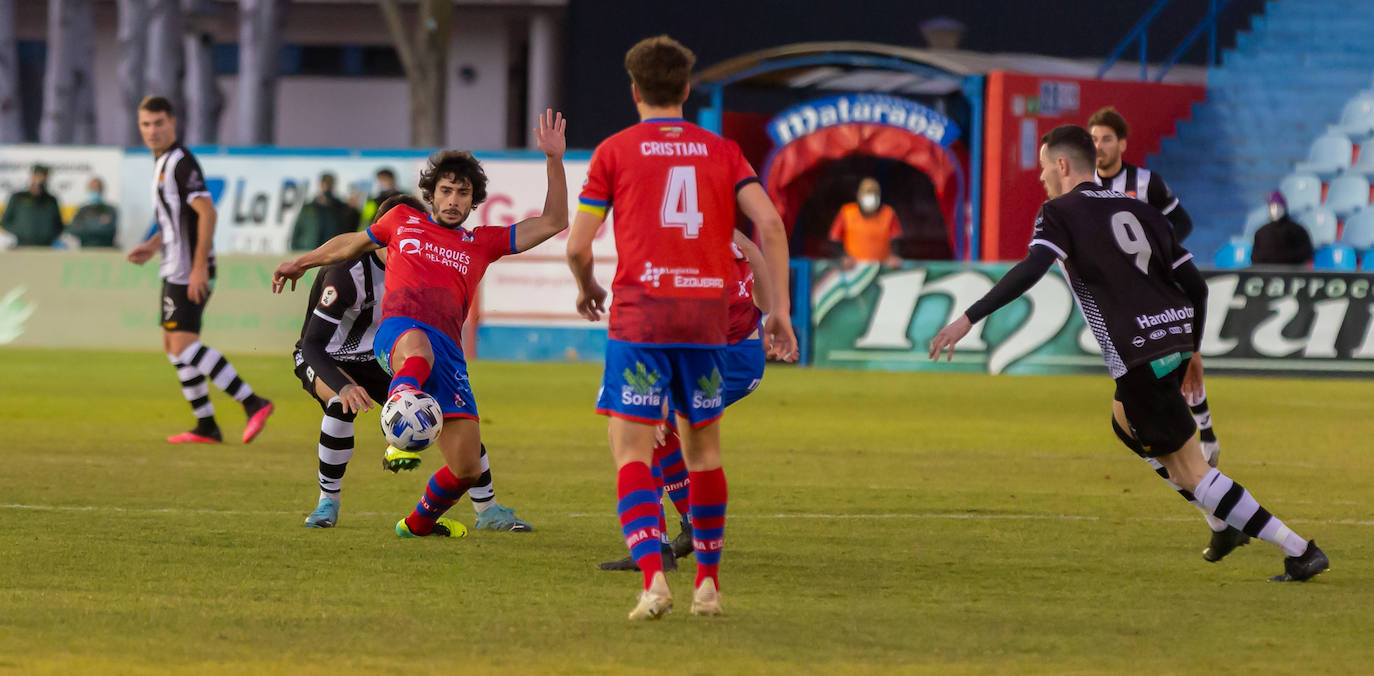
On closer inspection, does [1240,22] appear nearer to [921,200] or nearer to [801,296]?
[921,200]

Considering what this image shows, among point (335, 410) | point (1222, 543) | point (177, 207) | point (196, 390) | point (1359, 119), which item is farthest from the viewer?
point (1359, 119)

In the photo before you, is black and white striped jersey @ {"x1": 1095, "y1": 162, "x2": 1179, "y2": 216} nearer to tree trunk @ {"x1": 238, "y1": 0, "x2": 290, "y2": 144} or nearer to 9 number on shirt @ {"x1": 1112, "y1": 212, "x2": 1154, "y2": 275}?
9 number on shirt @ {"x1": 1112, "y1": 212, "x2": 1154, "y2": 275}

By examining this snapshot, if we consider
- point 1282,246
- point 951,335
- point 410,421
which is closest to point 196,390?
point 410,421

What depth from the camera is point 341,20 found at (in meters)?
41.6

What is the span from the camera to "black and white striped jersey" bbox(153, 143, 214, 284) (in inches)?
482

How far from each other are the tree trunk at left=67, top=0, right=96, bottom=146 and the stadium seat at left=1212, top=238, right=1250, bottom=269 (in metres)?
21.5

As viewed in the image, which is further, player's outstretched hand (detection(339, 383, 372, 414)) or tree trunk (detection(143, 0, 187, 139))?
tree trunk (detection(143, 0, 187, 139))

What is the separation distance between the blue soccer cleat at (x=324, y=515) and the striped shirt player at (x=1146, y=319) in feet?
11.2

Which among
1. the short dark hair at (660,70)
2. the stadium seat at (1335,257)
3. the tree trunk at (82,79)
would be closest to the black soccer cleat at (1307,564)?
the short dark hair at (660,70)

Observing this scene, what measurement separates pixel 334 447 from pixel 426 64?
80.2 ft

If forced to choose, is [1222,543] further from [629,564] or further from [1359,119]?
[1359,119]

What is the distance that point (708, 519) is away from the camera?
6.50 meters

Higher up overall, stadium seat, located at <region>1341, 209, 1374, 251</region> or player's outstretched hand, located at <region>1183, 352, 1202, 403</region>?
stadium seat, located at <region>1341, 209, 1374, 251</region>

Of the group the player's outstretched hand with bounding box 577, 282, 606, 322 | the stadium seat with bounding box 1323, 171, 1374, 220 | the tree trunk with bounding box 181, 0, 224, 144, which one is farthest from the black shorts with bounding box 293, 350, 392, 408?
the tree trunk with bounding box 181, 0, 224, 144
